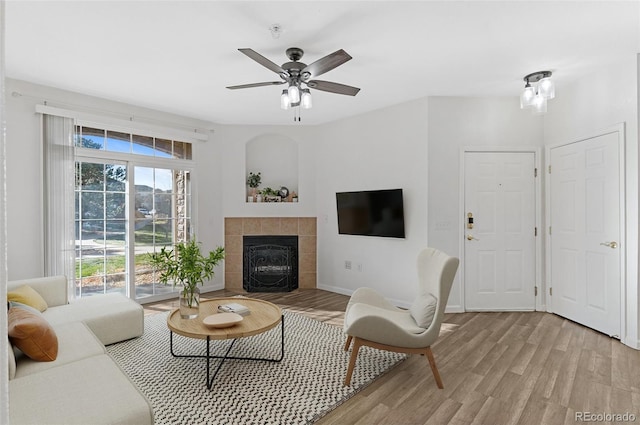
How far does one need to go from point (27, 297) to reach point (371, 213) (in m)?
3.77

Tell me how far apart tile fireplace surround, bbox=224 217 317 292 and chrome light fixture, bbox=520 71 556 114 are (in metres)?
3.34

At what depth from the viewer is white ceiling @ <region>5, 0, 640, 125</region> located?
234cm

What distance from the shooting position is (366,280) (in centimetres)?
489

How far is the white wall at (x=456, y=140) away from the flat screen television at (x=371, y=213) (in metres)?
0.43

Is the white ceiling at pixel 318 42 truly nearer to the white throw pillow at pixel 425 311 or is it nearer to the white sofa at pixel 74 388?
the white throw pillow at pixel 425 311

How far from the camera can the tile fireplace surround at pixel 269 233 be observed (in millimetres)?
5434

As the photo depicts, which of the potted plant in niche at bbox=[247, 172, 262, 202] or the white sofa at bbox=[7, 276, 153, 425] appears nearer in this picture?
the white sofa at bbox=[7, 276, 153, 425]

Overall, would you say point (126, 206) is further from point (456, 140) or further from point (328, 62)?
point (456, 140)

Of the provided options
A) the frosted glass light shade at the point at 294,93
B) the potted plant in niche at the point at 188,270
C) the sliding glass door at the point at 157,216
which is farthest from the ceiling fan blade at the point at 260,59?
the sliding glass door at the point at 157,216

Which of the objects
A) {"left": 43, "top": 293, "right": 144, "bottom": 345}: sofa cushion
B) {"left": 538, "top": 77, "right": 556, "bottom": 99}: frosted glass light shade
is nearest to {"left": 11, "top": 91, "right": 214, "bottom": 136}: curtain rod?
{"left": 43, "top": 293, "right": 144, "bottom": 345}: sofa cushion

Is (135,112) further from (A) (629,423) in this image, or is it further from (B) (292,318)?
(A) (629,423)

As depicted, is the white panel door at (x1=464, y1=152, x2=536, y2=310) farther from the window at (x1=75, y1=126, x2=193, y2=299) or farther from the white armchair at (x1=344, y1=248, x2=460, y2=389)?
the window at (x1=75, y1=126, x2=193, y2=299)

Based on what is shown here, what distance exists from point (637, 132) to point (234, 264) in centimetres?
517

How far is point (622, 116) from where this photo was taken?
126 inches
